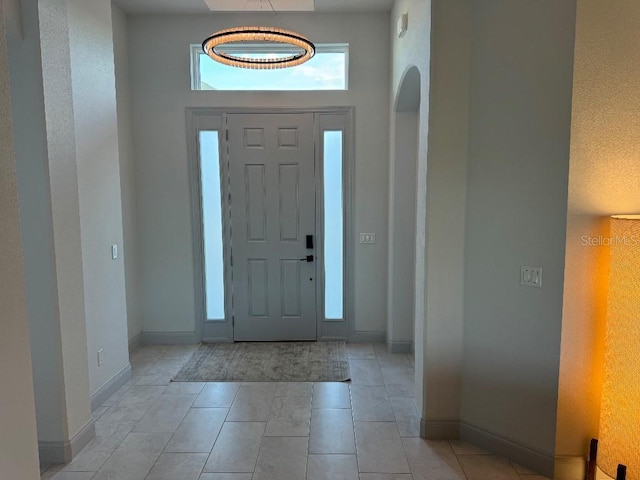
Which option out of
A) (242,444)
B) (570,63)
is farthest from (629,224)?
(242,444)

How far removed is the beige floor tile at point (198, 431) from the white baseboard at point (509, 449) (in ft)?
5.56

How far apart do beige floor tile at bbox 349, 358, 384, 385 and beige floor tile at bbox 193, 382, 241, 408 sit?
104 cm

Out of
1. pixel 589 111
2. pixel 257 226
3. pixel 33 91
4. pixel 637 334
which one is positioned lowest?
pixel 637 334

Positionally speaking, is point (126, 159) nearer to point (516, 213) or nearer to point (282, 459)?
point (282, 459)

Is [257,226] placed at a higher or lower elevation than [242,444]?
higher

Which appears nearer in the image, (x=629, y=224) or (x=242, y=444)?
(x=629, y=224)

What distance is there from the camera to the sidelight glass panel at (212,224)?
4.58 metres

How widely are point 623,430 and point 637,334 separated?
49 centimetres

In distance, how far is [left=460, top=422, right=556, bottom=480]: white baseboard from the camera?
8.15 feet

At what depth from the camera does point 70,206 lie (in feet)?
8.71

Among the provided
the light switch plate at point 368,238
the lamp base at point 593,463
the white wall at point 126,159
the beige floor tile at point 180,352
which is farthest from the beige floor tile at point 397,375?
the white wall at point 126,159

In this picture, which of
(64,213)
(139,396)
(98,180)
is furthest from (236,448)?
(98,180)

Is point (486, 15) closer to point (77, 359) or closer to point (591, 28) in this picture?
point (591, 28)

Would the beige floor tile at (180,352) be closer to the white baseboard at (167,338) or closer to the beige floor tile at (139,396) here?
the white baseboard at (167,338)
